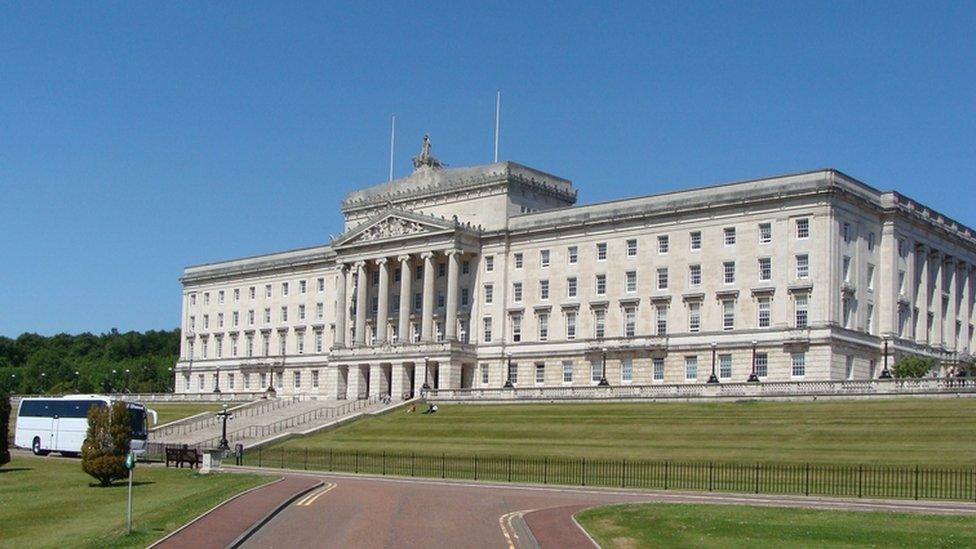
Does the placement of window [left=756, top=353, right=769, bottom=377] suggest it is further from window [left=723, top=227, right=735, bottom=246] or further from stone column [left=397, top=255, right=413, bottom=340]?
stone column [left=397, top=255, right=413, bottom=340]

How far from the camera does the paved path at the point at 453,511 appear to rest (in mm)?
37375

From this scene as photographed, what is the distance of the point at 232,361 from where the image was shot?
A: 5915 inches

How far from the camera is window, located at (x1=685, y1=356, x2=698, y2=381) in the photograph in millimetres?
103688

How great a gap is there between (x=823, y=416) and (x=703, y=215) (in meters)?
32.2

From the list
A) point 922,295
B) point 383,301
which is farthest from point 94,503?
point 922,295

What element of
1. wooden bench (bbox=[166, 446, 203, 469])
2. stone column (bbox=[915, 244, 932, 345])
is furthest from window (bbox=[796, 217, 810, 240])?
wooden bench (bbox=[166, 446, 203, 469])

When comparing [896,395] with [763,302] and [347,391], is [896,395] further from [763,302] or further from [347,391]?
[347,391]

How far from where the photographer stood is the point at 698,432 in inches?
3002

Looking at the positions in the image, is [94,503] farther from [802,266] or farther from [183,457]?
[802,266]

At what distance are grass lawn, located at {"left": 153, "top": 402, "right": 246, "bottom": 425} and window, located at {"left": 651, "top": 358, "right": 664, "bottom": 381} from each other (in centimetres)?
3868

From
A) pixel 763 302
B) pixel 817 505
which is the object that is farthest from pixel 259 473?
pixel 763 302

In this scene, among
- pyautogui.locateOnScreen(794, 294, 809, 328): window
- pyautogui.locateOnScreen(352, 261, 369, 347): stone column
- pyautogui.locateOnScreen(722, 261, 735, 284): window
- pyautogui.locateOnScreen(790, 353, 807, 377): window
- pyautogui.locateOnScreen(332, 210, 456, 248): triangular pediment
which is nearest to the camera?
pyautogui.locateOnScreen(790, 353, 807, 377): window

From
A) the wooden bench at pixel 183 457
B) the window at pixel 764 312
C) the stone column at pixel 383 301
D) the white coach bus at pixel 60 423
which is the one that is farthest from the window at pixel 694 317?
the wooden bench at pixel 183 457

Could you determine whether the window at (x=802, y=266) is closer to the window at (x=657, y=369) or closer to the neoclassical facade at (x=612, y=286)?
the neoclassical facade at (x=612, y=286)
